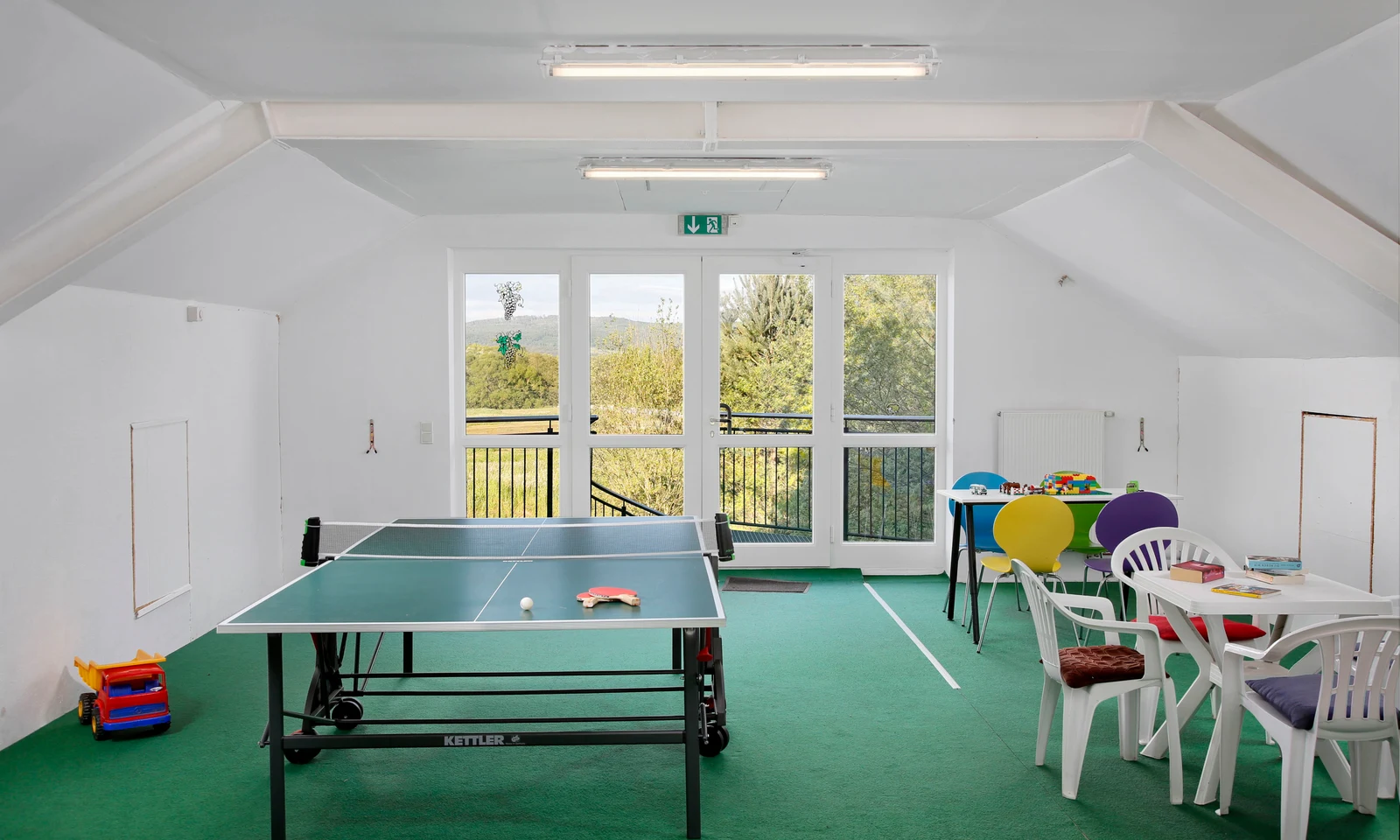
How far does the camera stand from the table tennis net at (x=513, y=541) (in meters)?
4.05

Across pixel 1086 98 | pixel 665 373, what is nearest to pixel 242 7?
pixel 1086 98

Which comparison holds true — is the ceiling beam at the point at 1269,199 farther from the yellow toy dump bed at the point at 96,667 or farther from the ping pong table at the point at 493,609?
the yellow toy dump bed at the point at 96,667

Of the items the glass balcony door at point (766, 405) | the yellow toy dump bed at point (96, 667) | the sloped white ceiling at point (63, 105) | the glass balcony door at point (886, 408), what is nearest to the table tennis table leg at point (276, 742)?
the yellow toy dump bed at point (96, 667)

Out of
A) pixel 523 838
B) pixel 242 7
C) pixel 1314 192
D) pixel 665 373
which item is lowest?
pixel 523 838

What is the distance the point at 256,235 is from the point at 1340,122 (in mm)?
5145

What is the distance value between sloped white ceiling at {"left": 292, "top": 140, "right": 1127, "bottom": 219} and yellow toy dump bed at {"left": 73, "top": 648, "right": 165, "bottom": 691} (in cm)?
249

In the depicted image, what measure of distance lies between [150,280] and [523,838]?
3520 millimetres

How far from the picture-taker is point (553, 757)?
3848 millimetres

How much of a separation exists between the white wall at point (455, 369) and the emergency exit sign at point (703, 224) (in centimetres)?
12

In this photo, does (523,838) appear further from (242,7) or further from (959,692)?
(242,7)

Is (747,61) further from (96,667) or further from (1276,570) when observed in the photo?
(96,667)

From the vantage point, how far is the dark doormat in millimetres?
6621

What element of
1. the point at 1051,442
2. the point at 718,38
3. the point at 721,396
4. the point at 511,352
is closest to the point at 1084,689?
the point at 718,38

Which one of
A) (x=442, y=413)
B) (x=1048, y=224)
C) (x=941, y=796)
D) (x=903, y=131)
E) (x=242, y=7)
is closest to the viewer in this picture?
(x=242, y=7)
